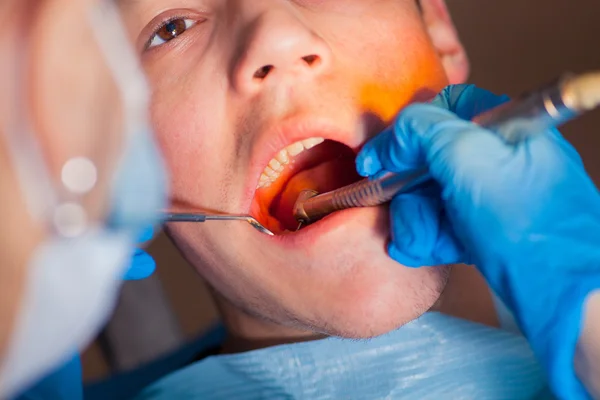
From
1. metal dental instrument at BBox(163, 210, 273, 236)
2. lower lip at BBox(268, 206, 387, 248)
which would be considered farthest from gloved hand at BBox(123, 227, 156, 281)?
lower lip at BBox(268, 206, 387, 248)

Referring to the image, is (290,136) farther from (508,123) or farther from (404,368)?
(404,368)

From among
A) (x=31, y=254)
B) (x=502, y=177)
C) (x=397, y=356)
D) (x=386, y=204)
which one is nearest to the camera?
(x=31, y=254)

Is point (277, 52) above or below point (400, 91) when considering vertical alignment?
above

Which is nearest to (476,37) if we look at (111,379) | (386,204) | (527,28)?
(527,28)

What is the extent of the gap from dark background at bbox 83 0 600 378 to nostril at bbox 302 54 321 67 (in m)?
0.88

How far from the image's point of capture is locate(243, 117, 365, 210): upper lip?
0.82 meters

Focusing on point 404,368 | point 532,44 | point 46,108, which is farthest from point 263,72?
point 532,44

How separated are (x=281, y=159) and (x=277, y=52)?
0.60ft

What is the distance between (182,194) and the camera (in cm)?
90

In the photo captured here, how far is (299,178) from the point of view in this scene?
999 mm

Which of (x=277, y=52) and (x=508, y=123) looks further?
(x=277, y=52)

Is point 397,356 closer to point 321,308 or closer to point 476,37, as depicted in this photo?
point 321,308

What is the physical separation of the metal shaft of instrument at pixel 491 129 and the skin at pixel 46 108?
35cm

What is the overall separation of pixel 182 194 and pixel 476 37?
101 cm
